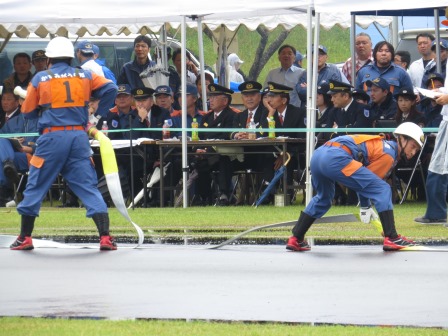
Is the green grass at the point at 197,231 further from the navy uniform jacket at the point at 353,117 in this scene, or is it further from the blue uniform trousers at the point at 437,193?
the navy uniform jacket at the point at 353,117

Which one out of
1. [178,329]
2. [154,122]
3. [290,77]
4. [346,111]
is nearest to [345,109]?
[346,111]

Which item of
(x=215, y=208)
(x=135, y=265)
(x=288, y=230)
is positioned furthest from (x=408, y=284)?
(x=215, y=208)

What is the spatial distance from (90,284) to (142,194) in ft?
33.6

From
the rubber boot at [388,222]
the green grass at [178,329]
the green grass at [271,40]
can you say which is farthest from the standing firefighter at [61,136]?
the green grass at [271,40]

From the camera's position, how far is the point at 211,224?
17.2 metres

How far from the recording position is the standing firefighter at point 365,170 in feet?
43.4

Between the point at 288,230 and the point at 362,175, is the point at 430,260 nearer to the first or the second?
the point at 362,175

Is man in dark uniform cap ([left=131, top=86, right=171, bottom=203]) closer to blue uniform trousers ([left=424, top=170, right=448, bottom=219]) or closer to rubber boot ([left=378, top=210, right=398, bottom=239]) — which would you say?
blue uniform trousers ([left=424, top=170, right=448, bottom=219])

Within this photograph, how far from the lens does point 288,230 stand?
16.7 metres

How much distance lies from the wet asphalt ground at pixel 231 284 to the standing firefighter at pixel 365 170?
12.7 inches

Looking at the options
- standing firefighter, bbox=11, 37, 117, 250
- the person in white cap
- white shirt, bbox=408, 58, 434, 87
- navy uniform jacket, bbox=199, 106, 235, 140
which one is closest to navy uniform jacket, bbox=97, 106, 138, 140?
navy uniform jacket, bbox=199, 106, 235, 140

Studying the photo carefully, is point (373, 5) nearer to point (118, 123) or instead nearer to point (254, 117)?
point (254, 117)

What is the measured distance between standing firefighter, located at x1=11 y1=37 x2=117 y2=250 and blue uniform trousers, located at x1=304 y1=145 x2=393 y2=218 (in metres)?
2.13

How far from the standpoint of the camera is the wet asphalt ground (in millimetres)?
9258
